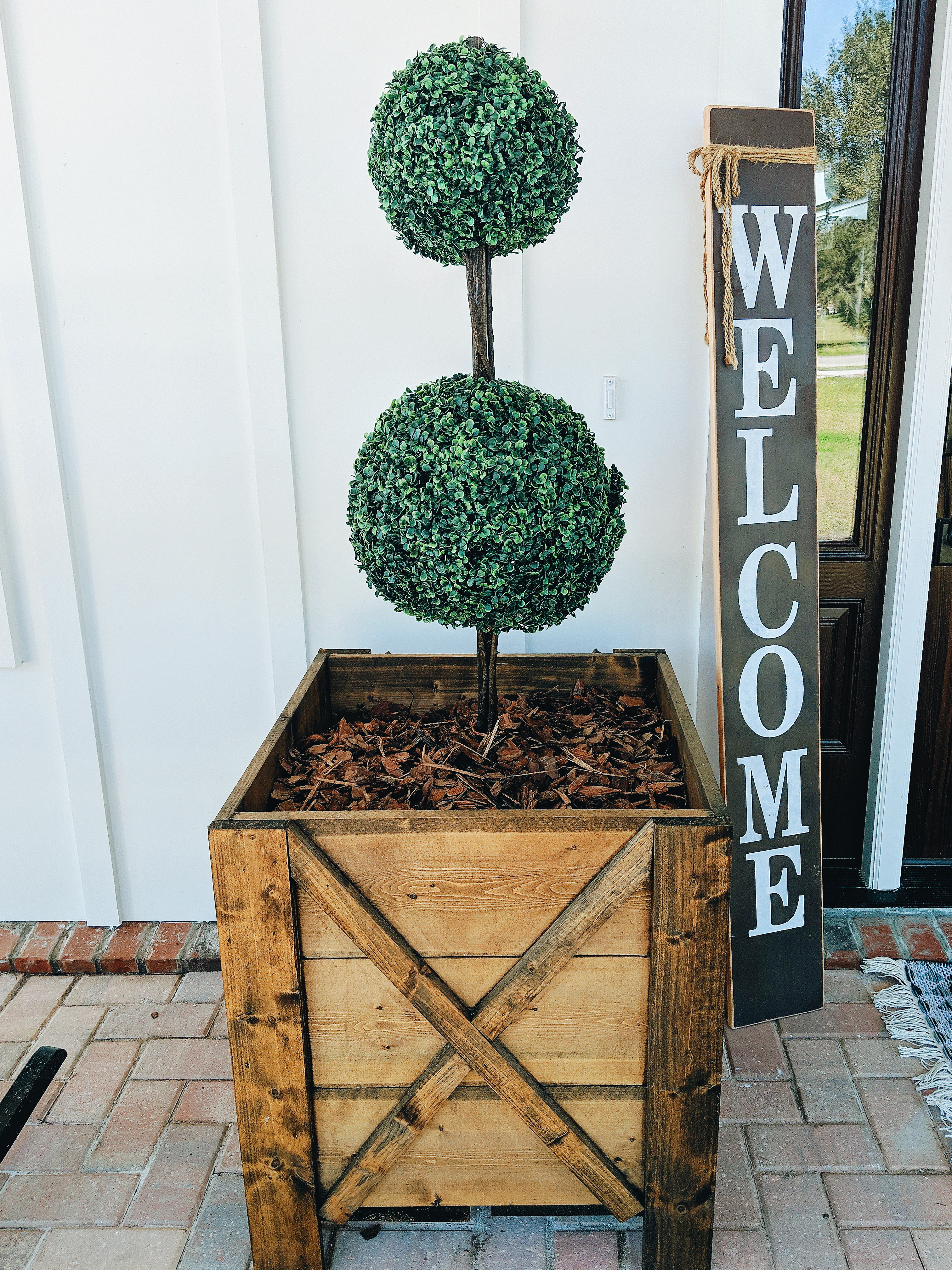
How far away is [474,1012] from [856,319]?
2072mm

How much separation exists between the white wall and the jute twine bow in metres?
0.23

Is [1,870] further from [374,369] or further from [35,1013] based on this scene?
[374,369]

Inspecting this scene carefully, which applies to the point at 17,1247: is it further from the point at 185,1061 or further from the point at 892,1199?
the point at 892,1199

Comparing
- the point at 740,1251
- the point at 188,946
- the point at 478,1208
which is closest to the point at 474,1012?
the point at 478,1208

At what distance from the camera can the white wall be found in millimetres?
2215

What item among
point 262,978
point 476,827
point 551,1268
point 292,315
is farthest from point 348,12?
point 551,1268

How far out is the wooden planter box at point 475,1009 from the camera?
1518 mm

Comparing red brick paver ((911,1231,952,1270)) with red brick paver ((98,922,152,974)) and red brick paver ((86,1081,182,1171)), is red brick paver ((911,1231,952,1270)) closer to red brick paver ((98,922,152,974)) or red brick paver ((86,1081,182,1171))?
red brick paver ((86,1081,182,1171))

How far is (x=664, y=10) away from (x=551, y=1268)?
2.78 m

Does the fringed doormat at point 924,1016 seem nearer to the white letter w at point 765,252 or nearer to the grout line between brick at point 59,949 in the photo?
the white letter w at point 765,252

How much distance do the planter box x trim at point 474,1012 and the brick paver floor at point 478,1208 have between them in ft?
0.81

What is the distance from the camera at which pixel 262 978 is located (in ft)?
5.12

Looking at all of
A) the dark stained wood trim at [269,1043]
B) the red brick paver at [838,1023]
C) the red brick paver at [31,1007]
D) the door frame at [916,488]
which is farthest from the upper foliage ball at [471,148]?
the red brick paver at [31,1007]

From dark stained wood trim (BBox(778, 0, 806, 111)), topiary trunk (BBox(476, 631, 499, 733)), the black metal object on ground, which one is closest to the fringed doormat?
topiary trunk (BBox(476, 631, 499, 733))
